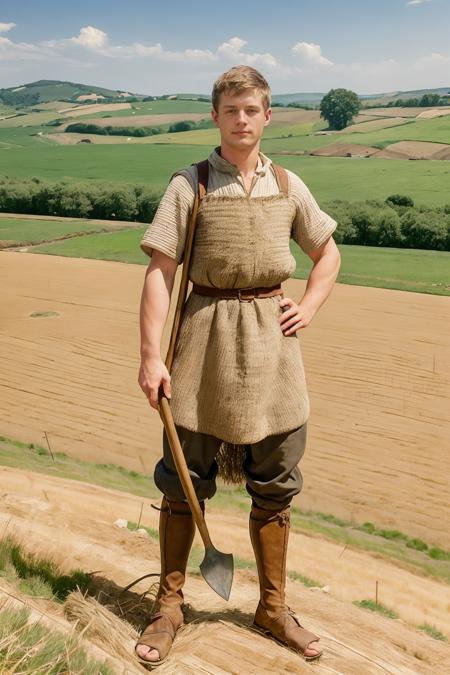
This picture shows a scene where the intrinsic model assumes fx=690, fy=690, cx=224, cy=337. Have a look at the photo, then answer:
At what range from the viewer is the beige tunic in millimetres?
2434

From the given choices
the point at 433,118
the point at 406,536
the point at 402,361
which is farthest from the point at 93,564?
the point at 433,118

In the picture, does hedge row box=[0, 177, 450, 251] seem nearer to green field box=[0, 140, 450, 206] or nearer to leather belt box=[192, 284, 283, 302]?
green field box=[0, 140, 450, 206]

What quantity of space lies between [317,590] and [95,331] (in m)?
8.28

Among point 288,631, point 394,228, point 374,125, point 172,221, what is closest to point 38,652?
point 288,631

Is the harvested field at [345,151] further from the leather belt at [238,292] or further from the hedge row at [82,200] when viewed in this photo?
the leather belt at [238,292]

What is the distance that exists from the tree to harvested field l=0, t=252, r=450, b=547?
3860 centimetres

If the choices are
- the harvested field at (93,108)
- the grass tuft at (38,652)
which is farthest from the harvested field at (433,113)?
the grass tuft at (38,652)

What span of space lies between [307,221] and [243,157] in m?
0.35

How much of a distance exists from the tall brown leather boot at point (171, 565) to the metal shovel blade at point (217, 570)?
0.11m

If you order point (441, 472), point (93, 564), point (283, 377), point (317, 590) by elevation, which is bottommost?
point (441, 472)

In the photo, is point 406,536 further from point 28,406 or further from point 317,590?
point 28,406

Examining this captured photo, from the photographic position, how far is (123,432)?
25.4 feet

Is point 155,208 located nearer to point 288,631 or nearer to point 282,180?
point 282,180

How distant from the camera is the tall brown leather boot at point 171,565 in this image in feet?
8.75
